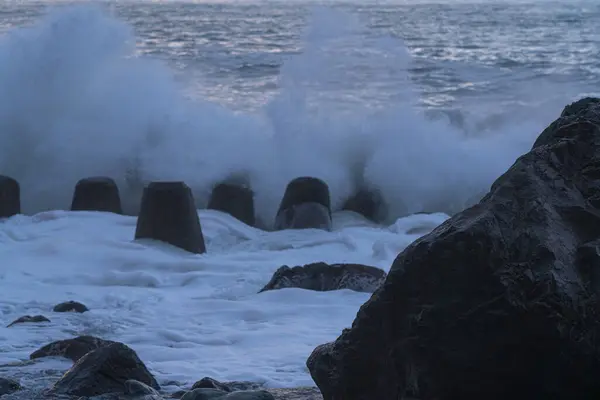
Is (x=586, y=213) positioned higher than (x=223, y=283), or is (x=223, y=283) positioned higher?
(x=586, y=213)

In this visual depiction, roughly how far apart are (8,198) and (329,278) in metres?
4.41

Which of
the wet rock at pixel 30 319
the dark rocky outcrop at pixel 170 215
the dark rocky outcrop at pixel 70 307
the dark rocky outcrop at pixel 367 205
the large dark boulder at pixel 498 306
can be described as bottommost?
the dark rocky outcrop at pixel 367 205

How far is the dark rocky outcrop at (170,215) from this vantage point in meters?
8.41

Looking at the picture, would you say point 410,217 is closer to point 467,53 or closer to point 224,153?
point 224,153

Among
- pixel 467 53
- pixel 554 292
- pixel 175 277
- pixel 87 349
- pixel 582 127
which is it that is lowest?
pixel 467 53

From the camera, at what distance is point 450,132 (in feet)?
47.2

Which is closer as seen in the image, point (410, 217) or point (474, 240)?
point (474, 240)

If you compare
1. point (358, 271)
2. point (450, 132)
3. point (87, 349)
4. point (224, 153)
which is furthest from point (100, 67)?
point (87, 349)

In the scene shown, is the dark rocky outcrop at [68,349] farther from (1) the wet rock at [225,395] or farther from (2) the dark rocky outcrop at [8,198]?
(2) the dark rocky outcrop at [8,198]

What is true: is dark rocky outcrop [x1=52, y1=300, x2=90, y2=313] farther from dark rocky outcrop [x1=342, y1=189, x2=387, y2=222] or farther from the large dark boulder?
dark rocky outcrop [x1=342, y1=189, x2=387, y2=222]

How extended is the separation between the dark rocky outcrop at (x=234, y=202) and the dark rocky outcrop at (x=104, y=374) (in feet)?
20.3

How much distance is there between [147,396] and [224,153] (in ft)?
29.6

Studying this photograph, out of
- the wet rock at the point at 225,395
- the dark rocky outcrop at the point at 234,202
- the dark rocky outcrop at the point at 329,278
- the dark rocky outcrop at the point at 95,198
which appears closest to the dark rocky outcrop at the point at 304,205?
the dark rocky outcrop at the point at 234,202

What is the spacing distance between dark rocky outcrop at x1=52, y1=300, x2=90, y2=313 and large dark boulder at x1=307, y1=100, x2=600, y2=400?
3563mm
